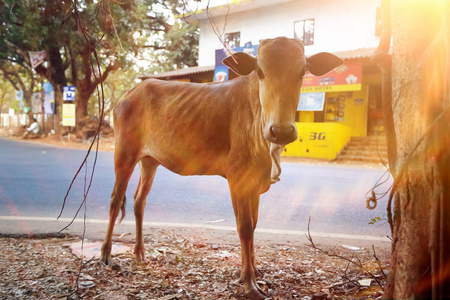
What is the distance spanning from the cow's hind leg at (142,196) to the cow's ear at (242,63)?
4.74ft

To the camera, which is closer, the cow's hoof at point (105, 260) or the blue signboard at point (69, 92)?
the cow's hoof at point (105, 260)

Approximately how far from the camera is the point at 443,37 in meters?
1.69

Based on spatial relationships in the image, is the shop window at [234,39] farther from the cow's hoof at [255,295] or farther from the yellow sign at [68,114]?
the cow's hoof at [255,295]

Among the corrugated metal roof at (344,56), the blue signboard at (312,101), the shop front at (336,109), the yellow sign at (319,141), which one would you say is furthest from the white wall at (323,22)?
the yellow sign at (319,141)

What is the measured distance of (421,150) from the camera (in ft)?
5.79

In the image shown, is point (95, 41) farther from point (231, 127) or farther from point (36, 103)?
point (36, 103)

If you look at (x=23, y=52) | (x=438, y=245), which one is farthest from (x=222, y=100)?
(x=23, y=52)

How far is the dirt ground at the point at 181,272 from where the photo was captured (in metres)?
2.64

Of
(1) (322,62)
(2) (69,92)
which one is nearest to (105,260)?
(1) (322,62)

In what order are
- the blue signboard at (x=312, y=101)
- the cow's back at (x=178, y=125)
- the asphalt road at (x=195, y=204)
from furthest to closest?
the blue signboard at (x=312, y=101), the asphalt road at (x=195, y=204), the cow's back at (x=178, y=125)

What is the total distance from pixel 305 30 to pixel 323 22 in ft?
3.18

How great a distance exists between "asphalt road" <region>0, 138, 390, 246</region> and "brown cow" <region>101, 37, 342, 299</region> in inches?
55.6

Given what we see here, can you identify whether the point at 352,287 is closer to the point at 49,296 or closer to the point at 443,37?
the point at 443,37

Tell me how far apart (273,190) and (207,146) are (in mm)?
4514
